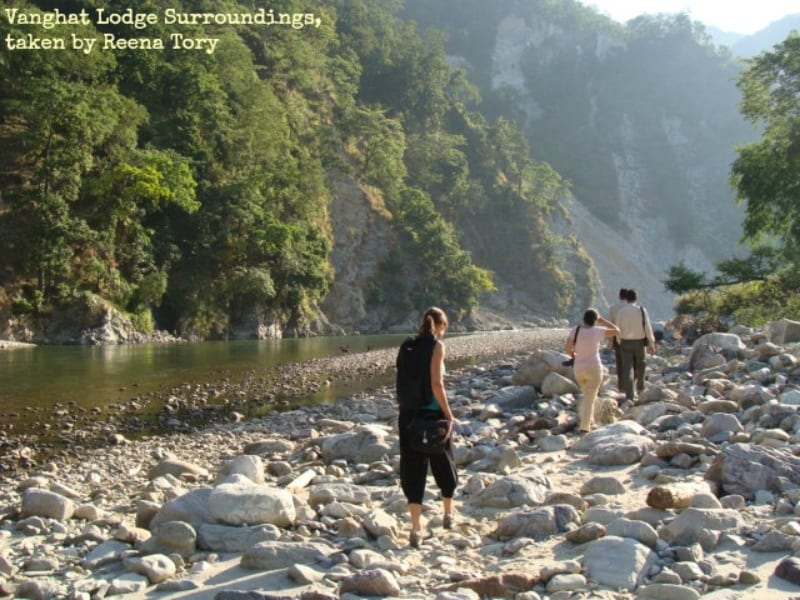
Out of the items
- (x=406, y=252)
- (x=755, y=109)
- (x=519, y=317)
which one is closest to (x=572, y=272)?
(x=519, y=317)

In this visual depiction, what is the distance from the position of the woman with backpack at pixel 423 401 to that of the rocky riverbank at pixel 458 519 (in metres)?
0.41

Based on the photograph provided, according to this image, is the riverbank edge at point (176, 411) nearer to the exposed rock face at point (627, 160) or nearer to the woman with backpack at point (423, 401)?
the woman with backpack at point (423, 401)

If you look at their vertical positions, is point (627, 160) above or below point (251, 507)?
above

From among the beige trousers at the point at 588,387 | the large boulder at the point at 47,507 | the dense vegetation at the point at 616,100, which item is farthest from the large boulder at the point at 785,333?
the dense vegetation at the point at 616,100

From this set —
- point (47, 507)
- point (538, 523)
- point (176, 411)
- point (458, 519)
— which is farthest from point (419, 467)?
point (176, 411)

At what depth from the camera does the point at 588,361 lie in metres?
9.87

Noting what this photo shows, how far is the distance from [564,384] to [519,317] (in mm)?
74147

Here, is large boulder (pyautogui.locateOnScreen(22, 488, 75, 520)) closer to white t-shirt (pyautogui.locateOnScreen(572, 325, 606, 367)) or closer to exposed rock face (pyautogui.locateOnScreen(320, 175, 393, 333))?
white t-shirt (pyautogui.locateOnScreen(572, 325, 606, 367))

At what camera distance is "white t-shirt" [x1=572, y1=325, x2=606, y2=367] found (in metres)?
9.90

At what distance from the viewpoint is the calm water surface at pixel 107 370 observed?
1584cm

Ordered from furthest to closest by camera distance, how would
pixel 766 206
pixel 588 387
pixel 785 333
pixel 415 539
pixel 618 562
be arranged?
pixel 766 206 < pixel 785 333 < pixel 588 387 < pixel 415 539 < pixel 618 562

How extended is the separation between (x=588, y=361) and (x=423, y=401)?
465 centimetres

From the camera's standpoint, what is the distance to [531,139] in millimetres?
147375

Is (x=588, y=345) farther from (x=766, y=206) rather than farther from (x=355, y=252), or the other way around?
(x=355, y=252)
